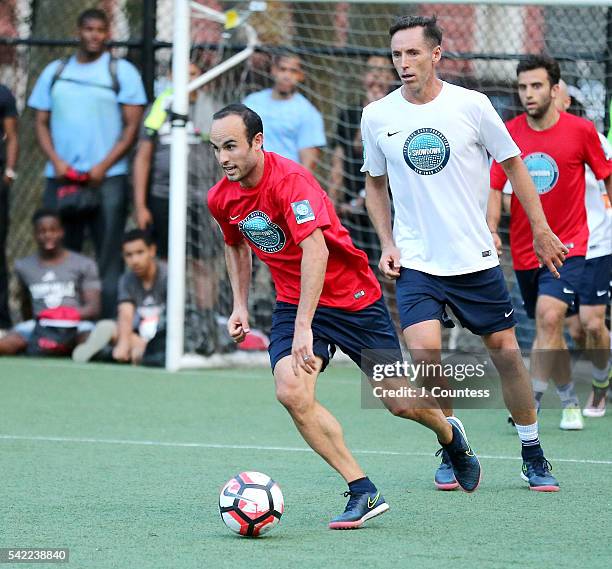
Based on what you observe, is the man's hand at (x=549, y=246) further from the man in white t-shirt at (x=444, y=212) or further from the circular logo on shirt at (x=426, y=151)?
the circular logo on shirt at (x=426, y=151)

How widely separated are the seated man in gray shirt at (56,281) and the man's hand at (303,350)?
667 centimetres

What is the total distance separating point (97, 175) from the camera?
11.5 metres

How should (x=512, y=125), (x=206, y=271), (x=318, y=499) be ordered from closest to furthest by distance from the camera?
(x=318, y=499) → (x=512, y=125) → (x=206, y=271)

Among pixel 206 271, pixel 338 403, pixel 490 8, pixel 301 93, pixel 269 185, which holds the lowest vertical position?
pixel 338 403

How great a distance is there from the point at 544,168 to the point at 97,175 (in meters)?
4.71

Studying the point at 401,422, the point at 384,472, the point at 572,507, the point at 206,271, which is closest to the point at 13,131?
the point at 206,271

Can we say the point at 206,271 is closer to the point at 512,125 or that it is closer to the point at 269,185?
→ the point at 512,125

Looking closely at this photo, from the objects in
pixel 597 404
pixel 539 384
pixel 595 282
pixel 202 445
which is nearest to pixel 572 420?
pixel 539 384

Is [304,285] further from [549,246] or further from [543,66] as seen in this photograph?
[543,66]

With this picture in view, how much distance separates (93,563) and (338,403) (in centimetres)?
485

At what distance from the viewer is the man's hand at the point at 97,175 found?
11.5 meters

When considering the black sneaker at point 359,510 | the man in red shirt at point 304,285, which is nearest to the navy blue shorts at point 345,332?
the man in red shirt at point 304,285

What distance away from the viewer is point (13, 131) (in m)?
11.8

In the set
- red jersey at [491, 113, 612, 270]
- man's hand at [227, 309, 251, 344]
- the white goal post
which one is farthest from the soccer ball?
the white goal post
